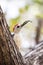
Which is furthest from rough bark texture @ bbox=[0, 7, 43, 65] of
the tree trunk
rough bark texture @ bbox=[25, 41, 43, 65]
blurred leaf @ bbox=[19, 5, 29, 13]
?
blurred leaf @ bbox=[19, 5, 29, 13]

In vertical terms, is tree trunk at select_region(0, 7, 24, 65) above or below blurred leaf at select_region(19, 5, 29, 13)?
above

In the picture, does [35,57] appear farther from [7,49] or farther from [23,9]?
[23,9]

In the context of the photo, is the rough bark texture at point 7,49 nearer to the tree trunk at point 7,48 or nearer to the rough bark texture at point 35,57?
the tree trunk at point 7,48

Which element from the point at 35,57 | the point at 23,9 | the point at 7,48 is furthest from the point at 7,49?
the point at 23,9

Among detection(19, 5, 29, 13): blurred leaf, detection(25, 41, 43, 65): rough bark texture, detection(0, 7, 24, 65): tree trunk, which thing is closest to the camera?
detection(0, 7, 24, 65): tree trunk

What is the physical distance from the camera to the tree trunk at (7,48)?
43.0 inches

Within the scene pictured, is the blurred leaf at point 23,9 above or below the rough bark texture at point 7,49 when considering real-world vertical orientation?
below

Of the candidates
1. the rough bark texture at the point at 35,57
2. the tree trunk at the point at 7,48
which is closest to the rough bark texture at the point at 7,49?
the tree trunk at the point at 7,48

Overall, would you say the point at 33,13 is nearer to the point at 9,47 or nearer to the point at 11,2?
the point at 11,2

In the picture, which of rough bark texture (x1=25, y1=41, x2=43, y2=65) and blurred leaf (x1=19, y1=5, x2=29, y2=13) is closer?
rough bark texture (x1=25, y1=41, x2=43, y2=65)

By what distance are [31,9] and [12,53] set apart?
158cm

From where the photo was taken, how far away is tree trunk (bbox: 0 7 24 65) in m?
1.09

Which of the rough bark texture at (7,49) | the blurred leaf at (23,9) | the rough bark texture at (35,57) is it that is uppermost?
the rough bark texture at (7,49)

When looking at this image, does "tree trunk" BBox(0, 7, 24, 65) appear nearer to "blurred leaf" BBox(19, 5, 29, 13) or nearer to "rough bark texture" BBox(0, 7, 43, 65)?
"rough bark texture" BBox(0, 7, 43, 65)
